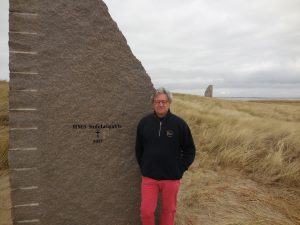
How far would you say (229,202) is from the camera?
5.15 meters

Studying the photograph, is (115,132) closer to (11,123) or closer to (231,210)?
(11,123)

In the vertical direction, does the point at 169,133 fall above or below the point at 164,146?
above

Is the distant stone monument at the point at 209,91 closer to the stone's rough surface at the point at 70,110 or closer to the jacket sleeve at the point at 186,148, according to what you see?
the stone's rough surface at the point at 70,110

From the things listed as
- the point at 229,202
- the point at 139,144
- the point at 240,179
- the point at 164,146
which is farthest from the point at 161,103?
the point at 240,179

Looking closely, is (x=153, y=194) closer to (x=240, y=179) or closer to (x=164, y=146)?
(x=164, y=146)

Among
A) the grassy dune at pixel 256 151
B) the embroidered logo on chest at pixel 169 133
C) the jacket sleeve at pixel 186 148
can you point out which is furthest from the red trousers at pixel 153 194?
the grassy dune at pixel 256 151

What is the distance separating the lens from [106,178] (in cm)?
407

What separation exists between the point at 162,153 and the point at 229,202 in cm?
212

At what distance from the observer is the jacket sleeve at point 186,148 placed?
12.0 ft

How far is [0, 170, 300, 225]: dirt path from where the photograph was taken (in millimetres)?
4656

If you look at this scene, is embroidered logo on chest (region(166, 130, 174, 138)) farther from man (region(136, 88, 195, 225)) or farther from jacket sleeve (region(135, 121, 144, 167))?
jacket sleeve (region(135, 121, 144, 167))

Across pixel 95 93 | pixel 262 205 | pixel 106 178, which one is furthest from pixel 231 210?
pixel 95 93

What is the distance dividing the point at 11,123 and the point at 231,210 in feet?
10.3

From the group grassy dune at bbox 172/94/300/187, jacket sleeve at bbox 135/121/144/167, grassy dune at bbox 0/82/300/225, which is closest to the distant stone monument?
grassy dune at bbox 172/94/300/187
